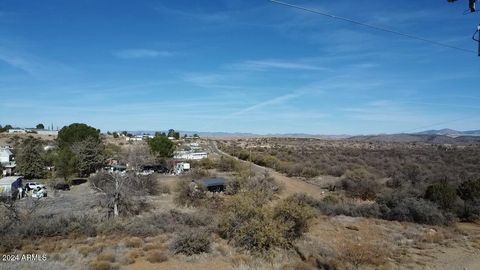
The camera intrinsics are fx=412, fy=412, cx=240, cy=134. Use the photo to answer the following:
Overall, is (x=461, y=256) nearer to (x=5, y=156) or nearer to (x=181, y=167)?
(x=181, y=167)

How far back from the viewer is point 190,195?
3872 centimetres

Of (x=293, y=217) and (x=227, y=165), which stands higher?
(x=293, y=217)

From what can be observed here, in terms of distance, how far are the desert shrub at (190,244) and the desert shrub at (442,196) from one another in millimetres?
18622

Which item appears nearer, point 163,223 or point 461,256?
point 461,256

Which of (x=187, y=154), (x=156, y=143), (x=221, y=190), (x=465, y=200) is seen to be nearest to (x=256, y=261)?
(x=465, y=200)

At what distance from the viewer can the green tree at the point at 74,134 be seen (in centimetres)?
6712

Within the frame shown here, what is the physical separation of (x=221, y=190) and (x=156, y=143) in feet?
106

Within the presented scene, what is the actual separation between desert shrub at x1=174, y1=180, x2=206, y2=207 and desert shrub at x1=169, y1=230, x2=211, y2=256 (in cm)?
1587

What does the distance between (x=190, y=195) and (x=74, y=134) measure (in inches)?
1470

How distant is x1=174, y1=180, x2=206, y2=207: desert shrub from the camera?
123ft

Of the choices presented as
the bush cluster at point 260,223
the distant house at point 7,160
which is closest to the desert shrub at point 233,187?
the bush cluster at point 260,223

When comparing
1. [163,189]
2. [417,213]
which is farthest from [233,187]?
[417,213]

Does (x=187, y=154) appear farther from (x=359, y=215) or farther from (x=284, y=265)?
(x=284, y=265)

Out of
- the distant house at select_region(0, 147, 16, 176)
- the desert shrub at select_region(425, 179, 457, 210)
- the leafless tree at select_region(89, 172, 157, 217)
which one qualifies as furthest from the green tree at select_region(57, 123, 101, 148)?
the desert shrub at select_region(425, 179, 457, 210)
